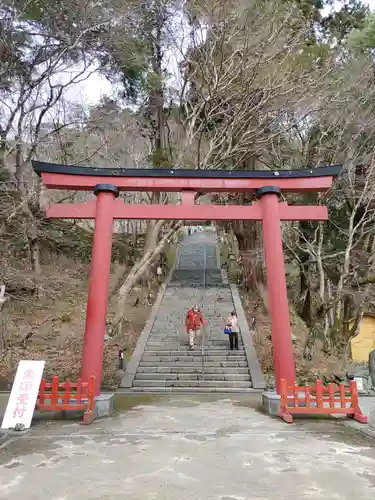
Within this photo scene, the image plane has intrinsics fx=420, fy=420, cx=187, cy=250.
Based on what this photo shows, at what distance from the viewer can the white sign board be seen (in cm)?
702

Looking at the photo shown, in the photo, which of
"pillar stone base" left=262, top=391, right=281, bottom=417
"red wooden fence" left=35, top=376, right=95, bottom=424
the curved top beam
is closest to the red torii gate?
the curved top beam

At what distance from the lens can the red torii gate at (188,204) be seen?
916 cm

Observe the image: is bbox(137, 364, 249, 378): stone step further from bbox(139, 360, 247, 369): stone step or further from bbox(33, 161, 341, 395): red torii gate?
bbox(33, 161, 341, 395): red torii gate

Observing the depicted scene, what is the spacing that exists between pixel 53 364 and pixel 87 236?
37.7 ft

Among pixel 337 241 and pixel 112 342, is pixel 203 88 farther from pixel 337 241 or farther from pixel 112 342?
pixel 112 342

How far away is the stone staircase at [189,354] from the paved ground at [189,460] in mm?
3887

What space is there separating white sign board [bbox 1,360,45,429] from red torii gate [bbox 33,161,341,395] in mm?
1984

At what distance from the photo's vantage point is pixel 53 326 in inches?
615

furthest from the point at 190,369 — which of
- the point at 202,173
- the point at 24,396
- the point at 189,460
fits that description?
the point at 189,460

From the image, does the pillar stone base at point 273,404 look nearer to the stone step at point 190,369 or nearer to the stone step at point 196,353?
the stone step at point 190,369

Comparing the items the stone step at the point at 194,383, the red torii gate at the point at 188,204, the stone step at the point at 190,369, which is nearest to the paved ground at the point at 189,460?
the red torii gate at the point at 188,204

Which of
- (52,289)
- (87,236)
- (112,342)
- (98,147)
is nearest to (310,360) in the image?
(112,342)

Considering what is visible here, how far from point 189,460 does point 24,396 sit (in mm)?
3395

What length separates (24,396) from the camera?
7.22m
